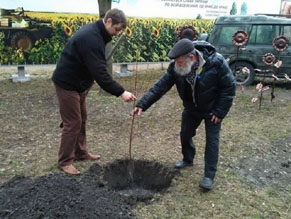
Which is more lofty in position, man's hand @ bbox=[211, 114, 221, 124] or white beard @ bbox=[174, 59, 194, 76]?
white beard @ bbox=[174, 59, 194, 76]

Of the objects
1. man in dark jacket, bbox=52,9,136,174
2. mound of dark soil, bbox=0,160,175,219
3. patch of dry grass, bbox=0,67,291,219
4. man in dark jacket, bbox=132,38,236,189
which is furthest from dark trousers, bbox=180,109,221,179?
man in dark jacket, bbox=52,9,136,174

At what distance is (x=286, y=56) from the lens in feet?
32.7

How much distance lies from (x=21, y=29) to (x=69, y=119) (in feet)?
21.7

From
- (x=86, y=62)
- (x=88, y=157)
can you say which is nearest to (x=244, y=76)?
(x=88, y=157)

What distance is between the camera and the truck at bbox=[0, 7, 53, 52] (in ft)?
31.6

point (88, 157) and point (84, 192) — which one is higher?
point (84, 192)

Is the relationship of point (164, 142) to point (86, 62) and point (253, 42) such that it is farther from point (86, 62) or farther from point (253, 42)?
point (253, 42)

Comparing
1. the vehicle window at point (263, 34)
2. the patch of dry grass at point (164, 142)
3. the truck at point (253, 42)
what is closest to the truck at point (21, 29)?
the patch of dry grass at point (164, 142)

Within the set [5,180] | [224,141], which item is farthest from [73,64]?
[224,141]

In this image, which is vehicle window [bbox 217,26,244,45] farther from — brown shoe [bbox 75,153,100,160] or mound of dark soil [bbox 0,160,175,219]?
brown shoe [bbox 75,153,100,160]

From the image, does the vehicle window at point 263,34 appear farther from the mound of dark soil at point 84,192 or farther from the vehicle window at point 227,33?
the mound of dark soil at point 84,192

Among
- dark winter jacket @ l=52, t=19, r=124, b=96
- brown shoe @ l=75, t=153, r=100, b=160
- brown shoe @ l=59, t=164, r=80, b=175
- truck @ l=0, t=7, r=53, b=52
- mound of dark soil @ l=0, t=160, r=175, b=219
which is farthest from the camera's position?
truck @ l=0, t=7, r=53, b=52

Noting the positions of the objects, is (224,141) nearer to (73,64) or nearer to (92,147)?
(92,147)

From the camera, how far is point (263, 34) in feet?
33.2
